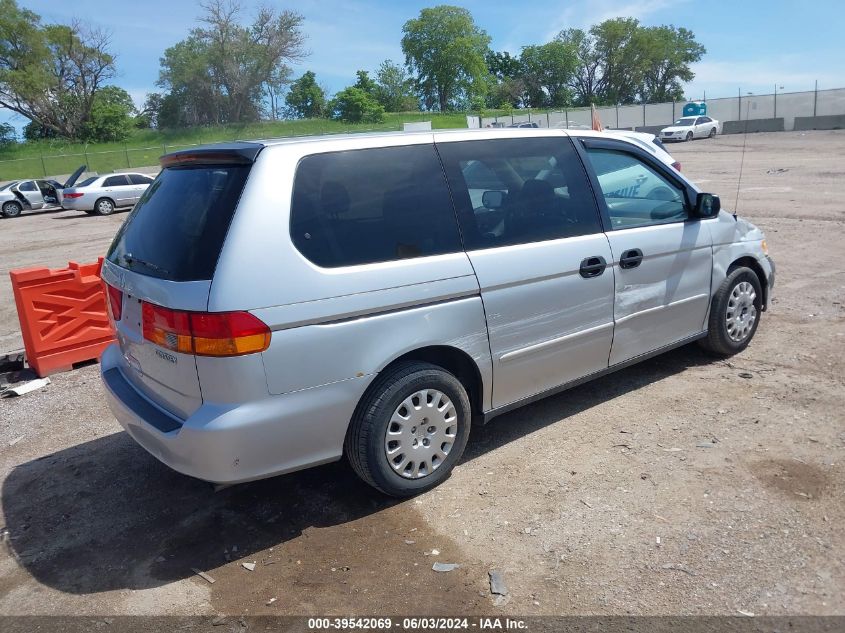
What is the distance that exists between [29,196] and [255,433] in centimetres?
2930

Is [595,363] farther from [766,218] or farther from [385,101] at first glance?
[385,101]

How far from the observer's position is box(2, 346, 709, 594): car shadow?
3398mm

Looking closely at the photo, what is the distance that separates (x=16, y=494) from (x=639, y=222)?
171 inches

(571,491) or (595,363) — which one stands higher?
(595,363)

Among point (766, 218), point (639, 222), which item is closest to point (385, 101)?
point (766, 218)

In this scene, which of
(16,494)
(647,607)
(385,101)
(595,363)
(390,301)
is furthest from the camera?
(385,101)

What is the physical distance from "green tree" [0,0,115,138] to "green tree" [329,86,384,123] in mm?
23127

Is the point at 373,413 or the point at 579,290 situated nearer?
the point at 373,413

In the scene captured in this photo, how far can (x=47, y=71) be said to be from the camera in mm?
65062

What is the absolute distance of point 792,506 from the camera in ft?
11.5

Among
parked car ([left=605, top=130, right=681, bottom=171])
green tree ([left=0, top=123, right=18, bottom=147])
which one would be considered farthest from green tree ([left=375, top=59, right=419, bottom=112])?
parked car ([left=605, top=130, right=681, bottom=171])

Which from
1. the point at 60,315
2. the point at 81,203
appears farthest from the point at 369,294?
the point at 81,203

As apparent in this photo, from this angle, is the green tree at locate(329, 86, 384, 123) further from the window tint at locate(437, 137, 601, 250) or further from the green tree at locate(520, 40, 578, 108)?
the window tint at locate(437, 137, 601, 250)

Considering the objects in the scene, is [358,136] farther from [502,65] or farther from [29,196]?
[502,65]
